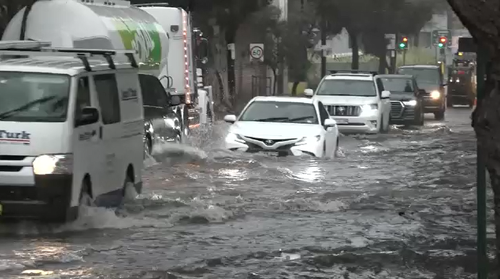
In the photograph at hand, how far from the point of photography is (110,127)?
12078 millimetres

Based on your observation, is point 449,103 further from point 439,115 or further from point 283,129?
point 283,129

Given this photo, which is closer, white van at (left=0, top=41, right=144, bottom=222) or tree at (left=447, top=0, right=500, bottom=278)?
tree at (left=447, top=0, right=500, bottom=278)

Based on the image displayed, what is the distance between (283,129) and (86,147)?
825 centimetres

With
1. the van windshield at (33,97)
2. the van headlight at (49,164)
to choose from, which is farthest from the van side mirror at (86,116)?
the van headlight at (49,164)

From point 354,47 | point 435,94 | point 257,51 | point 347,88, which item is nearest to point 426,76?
point 435,94

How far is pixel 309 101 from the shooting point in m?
20.2

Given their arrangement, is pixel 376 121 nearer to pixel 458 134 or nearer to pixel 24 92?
pixel 458 134

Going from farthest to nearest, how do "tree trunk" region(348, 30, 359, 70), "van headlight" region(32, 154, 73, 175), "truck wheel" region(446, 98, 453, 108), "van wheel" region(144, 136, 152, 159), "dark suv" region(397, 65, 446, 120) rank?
"tree trunk" region(348, 30, 359, 70)
"truck wheel" region(446, 98, 453, 108)
"dark suv" region(397, 65, 446, 120)
"van wheel" region(144, 136, 152, 159)
"van headlight" region(32, 154, 73, 175)

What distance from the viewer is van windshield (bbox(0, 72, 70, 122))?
1088cm

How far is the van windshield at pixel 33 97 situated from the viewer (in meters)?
10.9

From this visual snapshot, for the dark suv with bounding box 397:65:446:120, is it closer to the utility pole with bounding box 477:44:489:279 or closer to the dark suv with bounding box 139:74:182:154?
the dark suv with bounding box 139:74:182:154

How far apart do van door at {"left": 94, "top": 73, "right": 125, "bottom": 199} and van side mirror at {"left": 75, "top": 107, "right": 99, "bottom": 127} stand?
0.53 meters

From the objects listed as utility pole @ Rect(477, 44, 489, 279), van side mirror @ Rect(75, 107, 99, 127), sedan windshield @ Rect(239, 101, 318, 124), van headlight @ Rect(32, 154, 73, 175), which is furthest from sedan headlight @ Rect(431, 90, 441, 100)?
utility pole @ Rect(477, 44, 489, 279)

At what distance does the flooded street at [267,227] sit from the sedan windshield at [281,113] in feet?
3.03
